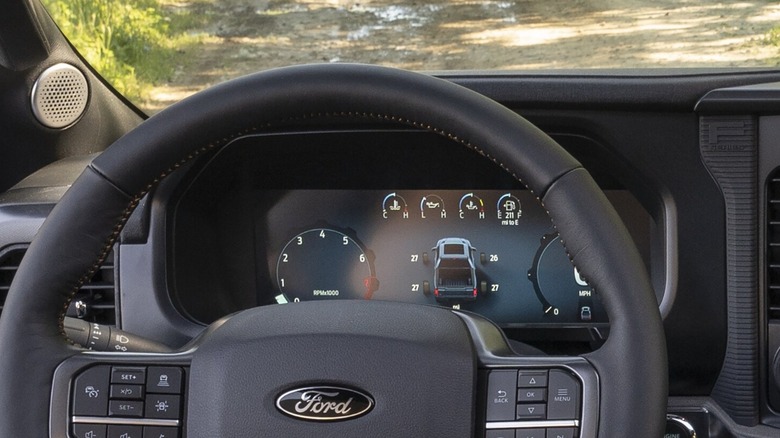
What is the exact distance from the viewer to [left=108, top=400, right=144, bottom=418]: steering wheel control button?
1240 mm

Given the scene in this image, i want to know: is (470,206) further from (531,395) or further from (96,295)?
(531,395)

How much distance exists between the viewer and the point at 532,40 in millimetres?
2689

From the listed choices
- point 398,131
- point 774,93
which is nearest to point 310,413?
point 398,131

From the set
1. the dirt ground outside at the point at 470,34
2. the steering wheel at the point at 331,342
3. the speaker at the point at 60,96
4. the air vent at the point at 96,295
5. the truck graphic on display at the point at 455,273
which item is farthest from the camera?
the dirt ground outside at the point at 470,34

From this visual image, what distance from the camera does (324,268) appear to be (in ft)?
6.96

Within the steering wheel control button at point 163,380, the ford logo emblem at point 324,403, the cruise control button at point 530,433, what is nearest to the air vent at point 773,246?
the cruise control button at point 530,433

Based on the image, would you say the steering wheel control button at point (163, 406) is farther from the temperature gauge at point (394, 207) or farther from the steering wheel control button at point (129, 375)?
the temperature gauge at point (394, 207)

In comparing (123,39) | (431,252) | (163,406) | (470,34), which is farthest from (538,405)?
(123,39)

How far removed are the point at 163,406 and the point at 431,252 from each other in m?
0.92

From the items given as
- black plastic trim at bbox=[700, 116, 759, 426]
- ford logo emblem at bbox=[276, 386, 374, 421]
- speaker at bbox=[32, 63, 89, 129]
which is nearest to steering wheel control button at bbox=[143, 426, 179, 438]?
ford logo emblem at bbox=[276, 386, 374, 421]

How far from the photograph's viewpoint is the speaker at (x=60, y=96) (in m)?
2.34

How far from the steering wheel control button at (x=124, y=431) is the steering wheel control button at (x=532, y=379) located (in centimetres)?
45

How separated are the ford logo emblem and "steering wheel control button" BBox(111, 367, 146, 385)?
6.7 inches

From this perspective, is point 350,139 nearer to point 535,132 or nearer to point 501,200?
point 501,200
